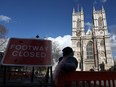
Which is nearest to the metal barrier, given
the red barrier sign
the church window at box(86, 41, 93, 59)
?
the red barrier sign

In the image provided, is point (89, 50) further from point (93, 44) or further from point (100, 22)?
point (100, 22)

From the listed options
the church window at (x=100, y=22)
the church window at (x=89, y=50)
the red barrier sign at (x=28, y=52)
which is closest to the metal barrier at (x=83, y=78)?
the red barrier sign at (x=28, y=52)

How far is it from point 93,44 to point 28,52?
49.8 metres

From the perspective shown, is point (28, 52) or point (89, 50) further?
point (89, 50)

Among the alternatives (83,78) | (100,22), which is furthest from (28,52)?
(100,22)

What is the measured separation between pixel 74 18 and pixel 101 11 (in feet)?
33.3

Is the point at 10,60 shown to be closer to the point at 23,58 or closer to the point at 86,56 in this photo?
the point at 23,58

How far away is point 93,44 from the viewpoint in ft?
168

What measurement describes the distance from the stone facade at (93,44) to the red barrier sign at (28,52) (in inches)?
1825

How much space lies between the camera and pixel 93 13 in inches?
2219

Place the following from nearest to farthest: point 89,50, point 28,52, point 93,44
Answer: point 28,52 → point 93,44 → point 89,50

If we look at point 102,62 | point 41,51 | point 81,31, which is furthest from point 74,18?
point 41,51

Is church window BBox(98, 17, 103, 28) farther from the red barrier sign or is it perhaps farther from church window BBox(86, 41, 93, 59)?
the red barrier sign

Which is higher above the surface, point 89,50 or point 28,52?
point 89,50
